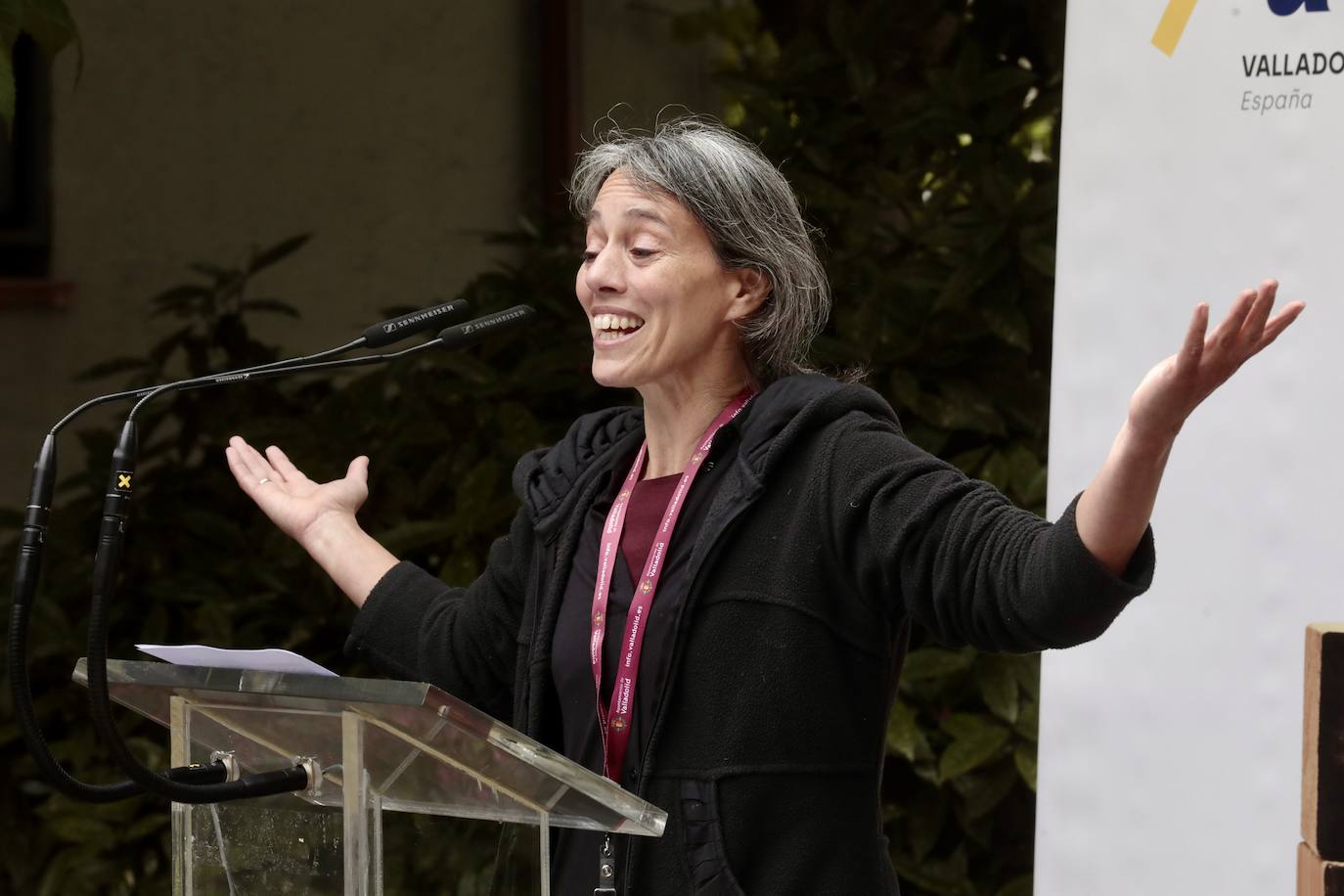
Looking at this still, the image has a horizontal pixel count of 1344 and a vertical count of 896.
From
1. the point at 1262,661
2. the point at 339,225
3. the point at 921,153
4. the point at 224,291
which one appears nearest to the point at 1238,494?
the point at 1262,661

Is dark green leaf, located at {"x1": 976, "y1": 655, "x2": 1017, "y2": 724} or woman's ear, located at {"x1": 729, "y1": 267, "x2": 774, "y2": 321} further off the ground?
woman's ear, located at {"x1": 729, "y1": 267, "x2": 774, "y2": 321}

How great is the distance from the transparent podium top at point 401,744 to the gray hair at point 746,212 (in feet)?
2.20

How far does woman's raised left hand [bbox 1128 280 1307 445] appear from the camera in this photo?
1408 mm

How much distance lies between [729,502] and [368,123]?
153 inches

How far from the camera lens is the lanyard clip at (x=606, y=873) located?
179cm

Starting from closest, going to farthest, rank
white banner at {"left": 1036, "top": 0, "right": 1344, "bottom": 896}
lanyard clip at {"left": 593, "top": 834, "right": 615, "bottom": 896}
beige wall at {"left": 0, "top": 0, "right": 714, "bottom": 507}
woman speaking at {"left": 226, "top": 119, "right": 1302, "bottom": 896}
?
woman speaking at {"left": 226, "top": 119, "right": 1302, "bottom": 896} < lanyard clip at {"left": 593, "top": 834, "right": 615, "bottom": 896} < white banner at {"left": 1036, "top": 0, "right": 1344, "bottom": 896} < beige wall at {"left": 0, "top": 0, "right": 714, "bottom": 507}

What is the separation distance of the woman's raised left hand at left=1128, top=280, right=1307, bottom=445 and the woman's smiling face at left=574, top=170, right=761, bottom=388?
2.02 ft

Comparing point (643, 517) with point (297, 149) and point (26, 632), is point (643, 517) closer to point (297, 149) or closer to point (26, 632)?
point (26, 632)

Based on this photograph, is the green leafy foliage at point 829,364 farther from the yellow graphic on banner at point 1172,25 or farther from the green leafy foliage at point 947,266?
the yellow graphic on banner at point 1172,25

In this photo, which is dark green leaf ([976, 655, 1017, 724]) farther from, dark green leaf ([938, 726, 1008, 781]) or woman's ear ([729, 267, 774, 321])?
woman's ear ([729, 267, 774, 321])

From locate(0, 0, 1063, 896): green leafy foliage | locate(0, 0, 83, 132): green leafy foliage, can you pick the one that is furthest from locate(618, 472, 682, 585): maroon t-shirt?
locate(0, 0, 1063, 896): green leafy foliage

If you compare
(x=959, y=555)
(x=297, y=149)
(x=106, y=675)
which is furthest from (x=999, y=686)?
(x=297, y=149)

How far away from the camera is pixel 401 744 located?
1.53 m

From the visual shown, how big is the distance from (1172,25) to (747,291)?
0.80 meters
